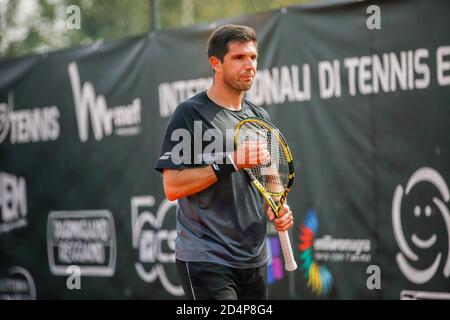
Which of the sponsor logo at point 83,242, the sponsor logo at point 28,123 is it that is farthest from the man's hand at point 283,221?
the sponsor logo at point 28,123

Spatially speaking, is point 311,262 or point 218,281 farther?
point 311,262

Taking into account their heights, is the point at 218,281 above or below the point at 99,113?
below

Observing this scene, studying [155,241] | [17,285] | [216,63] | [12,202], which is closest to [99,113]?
[155,241]

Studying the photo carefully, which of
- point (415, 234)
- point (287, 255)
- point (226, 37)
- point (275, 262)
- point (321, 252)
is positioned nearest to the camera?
point (287, 255)

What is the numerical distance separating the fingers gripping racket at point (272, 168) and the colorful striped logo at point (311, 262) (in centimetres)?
162

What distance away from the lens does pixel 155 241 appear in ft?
23.3

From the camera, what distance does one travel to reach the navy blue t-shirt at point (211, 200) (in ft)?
13.7

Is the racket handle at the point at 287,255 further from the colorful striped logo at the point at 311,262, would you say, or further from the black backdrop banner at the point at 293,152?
the colorful striped logo at the point at 311,262

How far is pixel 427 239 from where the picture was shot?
17.9 ft

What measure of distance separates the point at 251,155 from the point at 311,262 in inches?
89.6

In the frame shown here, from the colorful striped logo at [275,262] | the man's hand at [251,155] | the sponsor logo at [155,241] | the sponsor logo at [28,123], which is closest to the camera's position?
the man's hand at [251,155]

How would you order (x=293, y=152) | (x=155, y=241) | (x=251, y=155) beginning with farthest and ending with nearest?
1. (x=155, y=241)
2. (x=293, y=152)
3. (x=251, y=155)

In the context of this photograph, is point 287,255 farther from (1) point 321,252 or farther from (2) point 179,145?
(1) point 321,252
